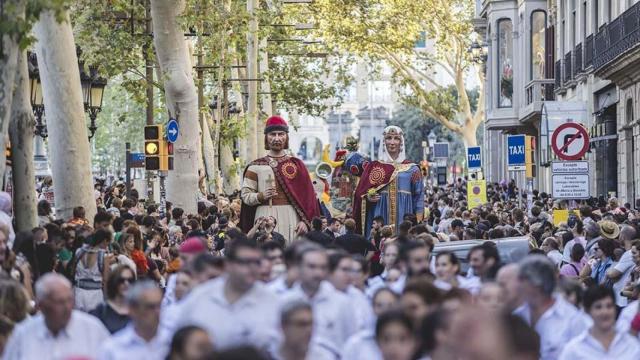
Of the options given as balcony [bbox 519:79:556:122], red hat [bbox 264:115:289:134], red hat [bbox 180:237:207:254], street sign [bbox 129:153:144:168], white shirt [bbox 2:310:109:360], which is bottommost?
white shirt [bbox 2:310:109:360]

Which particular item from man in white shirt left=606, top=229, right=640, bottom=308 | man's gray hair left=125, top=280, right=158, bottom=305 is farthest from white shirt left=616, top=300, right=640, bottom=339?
man in white shirt left=606, top=229, right=640, bottom=308

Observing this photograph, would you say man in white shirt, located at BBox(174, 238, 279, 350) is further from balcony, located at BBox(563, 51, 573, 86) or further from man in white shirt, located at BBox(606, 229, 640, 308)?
balcony, located at BBox(563, 51, 573, 86)

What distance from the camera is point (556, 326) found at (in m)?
11.6

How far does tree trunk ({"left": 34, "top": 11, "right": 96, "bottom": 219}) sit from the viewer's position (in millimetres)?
22859

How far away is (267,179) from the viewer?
21.9 meters

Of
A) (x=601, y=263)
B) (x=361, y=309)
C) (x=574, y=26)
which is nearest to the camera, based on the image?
(x=361, y=309)

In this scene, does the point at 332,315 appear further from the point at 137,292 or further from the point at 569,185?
the point at 569,185

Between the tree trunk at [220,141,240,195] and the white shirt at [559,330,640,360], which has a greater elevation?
the tree trunk at [220,141,240,195]

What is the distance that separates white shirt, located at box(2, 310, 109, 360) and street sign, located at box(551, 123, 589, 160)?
1395 cm

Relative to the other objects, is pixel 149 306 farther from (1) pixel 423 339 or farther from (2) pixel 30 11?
(2) pixel 30 11

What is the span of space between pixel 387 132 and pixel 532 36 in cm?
3524

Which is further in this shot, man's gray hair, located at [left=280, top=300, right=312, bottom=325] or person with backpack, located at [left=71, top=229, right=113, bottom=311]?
person with backpack, located at [left=71, top=229, right=113, bottom=311]

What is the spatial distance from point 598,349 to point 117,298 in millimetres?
3576

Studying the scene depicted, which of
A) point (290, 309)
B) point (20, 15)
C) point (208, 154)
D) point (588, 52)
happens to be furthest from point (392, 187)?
point (208, 154)
